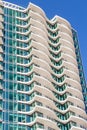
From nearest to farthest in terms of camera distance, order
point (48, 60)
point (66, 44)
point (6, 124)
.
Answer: point (6, 124), point (48, 60), point (66, 44)

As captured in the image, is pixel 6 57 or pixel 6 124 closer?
pixel 6 124

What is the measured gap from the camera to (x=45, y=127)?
110m

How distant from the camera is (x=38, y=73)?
396 ft

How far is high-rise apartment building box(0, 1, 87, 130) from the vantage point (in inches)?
4414

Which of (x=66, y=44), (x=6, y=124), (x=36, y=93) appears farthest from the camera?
(x=66, y=44)

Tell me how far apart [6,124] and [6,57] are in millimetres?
22691

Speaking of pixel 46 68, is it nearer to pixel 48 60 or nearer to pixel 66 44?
pixel 48 60

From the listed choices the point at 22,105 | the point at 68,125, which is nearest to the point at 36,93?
the point at 22,105

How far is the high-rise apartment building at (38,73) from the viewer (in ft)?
368

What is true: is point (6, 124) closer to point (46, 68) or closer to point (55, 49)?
point (46, 68)

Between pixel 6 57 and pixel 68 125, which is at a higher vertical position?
pixel 6 57

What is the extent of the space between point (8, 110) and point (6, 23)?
31689 millimetres

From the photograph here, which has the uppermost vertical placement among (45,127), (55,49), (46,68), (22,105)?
(55,49)

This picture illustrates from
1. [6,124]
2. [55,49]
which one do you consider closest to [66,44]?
[55,49]
